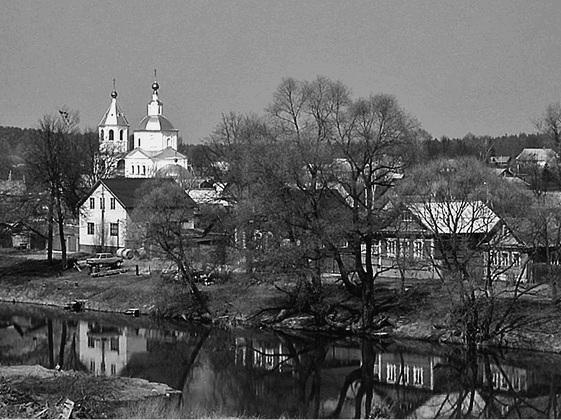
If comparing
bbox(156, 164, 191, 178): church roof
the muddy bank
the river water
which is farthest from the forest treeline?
the muddy bank

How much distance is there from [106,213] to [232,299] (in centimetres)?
1342

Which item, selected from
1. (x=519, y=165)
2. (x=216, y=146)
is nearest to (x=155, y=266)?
(x=216, y=146)

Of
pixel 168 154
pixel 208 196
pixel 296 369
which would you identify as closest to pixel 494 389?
pixel 296 369

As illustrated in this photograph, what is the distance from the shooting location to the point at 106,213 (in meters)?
40.8

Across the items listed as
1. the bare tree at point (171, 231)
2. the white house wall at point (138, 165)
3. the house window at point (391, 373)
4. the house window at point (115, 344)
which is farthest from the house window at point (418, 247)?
the white house wall at point (138, 165)

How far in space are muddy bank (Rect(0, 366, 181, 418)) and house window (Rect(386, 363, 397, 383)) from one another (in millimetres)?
4759

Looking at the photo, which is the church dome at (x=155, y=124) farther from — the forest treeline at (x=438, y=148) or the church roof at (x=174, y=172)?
the church roof at (x=174, y=172)

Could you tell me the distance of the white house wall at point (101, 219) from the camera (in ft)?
132

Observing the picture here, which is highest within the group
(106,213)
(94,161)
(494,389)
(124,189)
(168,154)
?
(168,154)

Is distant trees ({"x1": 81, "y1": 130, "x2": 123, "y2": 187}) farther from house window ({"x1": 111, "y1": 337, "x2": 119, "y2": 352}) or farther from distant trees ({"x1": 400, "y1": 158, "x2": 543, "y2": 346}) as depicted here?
distant trees ({"x1": 400, "y1": 158, "x2": 543, "y2": 346})

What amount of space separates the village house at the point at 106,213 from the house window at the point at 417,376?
20.1 m

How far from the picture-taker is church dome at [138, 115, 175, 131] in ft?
203

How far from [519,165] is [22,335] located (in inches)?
1781

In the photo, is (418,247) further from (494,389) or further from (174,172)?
(174,172)
